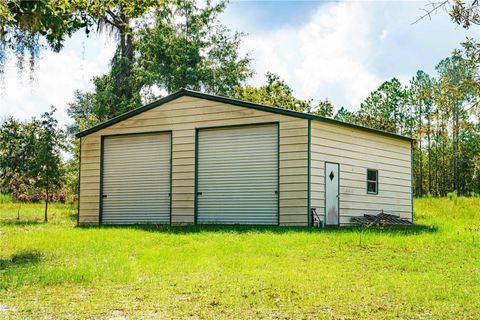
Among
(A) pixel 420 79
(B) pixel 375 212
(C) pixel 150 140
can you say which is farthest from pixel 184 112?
(A) pixel 420 79

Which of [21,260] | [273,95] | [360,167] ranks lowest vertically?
[21,260]

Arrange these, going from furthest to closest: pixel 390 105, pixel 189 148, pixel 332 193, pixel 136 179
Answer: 1. pixel 390 105
2. pixel 136 179
3. pixel 189 148
4. pixel 332 193

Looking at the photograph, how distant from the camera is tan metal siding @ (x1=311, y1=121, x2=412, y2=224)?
16141 mm

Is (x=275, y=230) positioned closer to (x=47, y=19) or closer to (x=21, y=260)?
(x=21, y=260)

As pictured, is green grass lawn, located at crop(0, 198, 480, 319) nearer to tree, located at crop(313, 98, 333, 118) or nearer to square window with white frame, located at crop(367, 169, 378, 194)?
square window with white frame, located at crop(367, 169, 378, 194)

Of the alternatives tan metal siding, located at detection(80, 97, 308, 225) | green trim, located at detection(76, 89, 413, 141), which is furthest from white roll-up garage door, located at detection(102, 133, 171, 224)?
green trim, located at detection(76, 89, 413, 141)

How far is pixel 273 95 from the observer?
35188 millimetres

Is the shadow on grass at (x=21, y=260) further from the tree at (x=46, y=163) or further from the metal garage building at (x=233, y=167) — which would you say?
the tree at (x=46, y=163)

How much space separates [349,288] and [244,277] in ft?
5.10

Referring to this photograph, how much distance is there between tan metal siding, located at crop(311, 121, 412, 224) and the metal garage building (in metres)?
0.03

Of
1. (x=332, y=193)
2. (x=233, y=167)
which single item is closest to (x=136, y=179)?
(x=233, y=167)

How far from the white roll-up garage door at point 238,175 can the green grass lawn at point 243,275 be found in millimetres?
2525

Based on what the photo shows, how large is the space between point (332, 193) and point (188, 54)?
65.2 feet

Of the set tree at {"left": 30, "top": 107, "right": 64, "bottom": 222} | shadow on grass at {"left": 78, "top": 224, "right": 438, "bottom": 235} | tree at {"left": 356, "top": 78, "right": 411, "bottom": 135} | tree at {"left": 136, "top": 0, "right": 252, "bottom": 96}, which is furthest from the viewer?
tree at {"left": 356, "top": 78, "right": 411, "bottom": 135}
